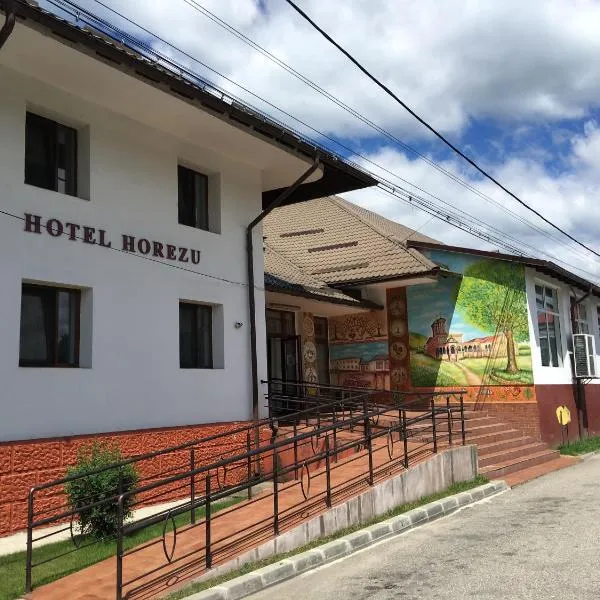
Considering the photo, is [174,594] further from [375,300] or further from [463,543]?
[375,300]

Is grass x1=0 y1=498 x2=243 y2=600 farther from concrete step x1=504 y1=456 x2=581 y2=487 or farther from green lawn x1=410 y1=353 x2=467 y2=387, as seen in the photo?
green lawn x1=410 y1=353 x2=467 y2=387

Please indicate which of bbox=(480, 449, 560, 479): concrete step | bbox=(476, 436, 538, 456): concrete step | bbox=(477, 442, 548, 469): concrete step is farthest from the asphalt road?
bbox=(476, 436, 538, 456): concrete step

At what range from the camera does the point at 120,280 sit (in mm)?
10227

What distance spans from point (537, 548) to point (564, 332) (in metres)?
13.1

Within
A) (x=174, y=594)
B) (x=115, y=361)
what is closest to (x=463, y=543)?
(x=174, y=594)

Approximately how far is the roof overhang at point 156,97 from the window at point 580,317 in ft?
31.6

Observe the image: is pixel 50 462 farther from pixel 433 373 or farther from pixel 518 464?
pixel 433 373

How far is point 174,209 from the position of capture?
11422mm

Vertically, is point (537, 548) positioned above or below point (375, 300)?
below

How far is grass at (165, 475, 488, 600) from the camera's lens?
6.14m

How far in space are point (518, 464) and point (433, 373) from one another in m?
4.22

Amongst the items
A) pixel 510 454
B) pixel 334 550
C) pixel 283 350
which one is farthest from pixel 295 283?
pixel 334 550

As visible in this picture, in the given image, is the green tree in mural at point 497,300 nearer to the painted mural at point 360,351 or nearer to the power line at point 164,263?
the painted mural at point 360,351

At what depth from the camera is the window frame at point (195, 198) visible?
1202 centimetres
